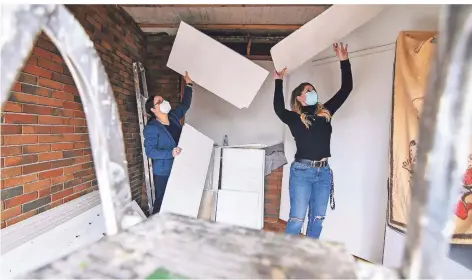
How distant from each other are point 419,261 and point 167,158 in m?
2.66

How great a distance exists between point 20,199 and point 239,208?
2140 millimetres

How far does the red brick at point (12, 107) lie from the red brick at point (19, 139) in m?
0.15

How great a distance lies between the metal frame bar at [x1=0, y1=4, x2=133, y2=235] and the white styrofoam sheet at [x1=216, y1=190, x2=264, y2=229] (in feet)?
9.46


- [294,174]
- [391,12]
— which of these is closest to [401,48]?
[391,12]

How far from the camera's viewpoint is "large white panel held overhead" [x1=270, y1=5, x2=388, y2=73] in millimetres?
2314

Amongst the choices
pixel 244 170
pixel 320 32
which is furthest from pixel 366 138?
pixel 244 170

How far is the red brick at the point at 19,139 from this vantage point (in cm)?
175

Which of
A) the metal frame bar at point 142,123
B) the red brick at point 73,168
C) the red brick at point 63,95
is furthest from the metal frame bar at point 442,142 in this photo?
the metal frame bar at point 142,123

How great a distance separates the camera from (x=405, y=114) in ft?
6.54

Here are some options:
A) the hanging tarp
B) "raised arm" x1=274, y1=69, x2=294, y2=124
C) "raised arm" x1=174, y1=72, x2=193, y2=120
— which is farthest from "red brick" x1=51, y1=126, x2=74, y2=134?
the hanging tarp

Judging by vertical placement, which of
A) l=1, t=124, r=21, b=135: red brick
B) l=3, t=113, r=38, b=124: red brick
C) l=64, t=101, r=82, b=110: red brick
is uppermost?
l=64, t=101, r=82, b=110: red brick

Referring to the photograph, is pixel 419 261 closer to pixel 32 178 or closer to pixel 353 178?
pixel 32 178

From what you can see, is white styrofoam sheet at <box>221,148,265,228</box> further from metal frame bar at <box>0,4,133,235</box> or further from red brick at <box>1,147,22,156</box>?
metal frame bar at <box>0,4,133,235</box>

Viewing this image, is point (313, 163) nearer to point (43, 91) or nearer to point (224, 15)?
point (224, 15)
